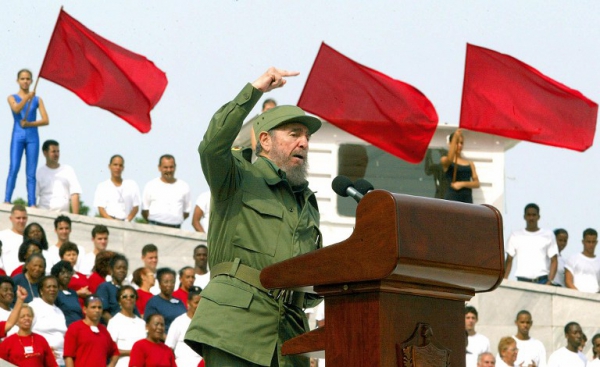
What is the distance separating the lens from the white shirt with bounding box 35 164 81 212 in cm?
1633

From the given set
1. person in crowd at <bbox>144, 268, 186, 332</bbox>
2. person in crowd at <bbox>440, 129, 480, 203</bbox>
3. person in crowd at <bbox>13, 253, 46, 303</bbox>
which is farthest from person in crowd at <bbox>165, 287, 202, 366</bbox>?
person in crowd at <bbox>440, 129, 480, 203</bbox>

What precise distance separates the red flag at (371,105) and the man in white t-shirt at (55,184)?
4.12 m

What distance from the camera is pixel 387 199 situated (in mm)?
4004

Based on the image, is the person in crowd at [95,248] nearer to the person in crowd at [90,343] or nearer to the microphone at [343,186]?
the person in crowd at [90,343]

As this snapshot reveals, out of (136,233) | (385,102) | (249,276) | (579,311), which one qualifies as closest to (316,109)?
(385,102)

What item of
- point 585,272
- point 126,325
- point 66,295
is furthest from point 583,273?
point 66,295

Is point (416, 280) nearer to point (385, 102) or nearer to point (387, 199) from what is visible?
point (387, 199)

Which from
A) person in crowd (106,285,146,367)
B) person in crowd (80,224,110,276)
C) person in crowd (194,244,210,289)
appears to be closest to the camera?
person in crowd (106,285,146,367)

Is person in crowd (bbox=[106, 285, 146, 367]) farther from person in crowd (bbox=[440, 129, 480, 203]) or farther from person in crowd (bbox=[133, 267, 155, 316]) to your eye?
person in crowd (bbox=[440, 129, 480, 203])

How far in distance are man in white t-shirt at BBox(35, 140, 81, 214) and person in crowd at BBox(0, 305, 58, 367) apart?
612cm

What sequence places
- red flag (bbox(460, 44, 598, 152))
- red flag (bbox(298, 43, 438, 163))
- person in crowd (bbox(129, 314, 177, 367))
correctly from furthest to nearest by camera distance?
red flag (bbox(460, 44, 598, 152))
red flag (bbox(298, 43, 438, 163))
person in crowd (bbox(129, 314, 177, 367))

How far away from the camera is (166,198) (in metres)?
16.5

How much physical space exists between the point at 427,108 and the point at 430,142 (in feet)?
2.83

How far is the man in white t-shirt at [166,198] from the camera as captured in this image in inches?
643
